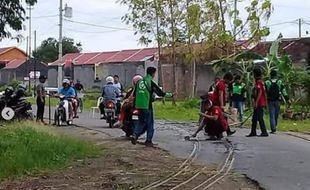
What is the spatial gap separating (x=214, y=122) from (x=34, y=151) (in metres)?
5.95

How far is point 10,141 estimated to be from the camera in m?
14.0

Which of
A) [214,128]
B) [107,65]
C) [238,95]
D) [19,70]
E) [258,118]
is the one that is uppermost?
[107,65]

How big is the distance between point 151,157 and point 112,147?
2070 mm

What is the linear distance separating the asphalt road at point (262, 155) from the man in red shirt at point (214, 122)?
0.39 meters

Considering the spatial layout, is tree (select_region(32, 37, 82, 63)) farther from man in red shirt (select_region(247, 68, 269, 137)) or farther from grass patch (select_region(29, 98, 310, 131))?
man in red shirt (select_region(247, 68, 269, 137))

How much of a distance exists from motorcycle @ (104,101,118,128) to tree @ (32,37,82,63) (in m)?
77.1

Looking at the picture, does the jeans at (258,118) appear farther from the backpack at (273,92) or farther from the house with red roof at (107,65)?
the house with red roof at (107,65)

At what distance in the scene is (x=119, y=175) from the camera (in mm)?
11305

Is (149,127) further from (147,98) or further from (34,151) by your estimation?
(34,151)

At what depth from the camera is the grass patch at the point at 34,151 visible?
11922 mm

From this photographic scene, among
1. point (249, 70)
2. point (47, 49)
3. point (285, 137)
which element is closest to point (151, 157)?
point (285, 137)

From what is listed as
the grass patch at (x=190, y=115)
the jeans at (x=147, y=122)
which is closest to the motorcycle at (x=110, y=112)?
the grass patch at (x=190, y=115)

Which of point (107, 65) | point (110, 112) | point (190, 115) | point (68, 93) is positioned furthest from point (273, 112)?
point (107, 65)

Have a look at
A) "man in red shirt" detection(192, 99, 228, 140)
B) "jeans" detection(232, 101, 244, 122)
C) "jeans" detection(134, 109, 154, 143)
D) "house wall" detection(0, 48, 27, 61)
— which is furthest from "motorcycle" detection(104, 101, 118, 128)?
"house wall" detection(0, 48, 27, 61)
